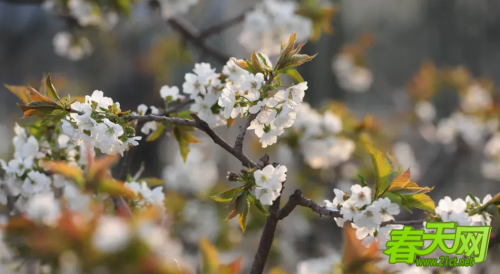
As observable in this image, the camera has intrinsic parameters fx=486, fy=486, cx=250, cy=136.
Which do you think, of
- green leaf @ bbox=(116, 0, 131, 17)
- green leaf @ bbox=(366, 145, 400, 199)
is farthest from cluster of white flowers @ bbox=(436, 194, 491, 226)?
green leaf @ bbox=(116, 0, 131, 17)

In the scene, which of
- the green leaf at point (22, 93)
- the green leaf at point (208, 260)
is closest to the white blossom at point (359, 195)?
the green leaf at point (208, 260)

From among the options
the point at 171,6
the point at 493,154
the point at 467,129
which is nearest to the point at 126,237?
the point at 171,6

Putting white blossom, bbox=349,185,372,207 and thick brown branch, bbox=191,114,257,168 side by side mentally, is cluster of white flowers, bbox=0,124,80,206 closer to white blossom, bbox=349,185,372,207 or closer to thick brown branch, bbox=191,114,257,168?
thick brown branch, bbox=191,114,257,168

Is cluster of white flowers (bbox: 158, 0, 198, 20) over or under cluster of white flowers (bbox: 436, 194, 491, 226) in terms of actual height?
over

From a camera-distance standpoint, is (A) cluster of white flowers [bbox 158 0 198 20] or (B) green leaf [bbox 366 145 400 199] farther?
(A) cluster of white flowers [bbox 158 0 198 20]

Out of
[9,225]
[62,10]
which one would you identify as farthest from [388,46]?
[9,225]

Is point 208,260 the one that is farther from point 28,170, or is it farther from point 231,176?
point 28,170
